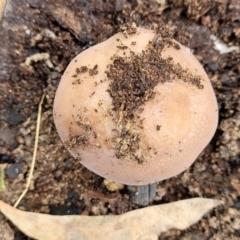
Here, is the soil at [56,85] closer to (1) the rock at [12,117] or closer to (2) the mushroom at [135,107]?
(1) the rock at [12,117]

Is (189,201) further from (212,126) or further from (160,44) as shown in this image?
(160,44)

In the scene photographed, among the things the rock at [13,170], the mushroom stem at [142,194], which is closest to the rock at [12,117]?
the rock at [13,170]

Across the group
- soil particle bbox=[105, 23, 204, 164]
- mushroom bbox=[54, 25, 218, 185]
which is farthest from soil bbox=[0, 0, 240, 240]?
soil particle bbox=[105, 23, 204, 164]

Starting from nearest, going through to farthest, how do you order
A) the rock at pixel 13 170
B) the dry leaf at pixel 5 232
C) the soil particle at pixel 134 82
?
1. the soil particle at pixel 134 82
2. the dry leaf at pixel 5 232
3. the rock at pixel 13 170

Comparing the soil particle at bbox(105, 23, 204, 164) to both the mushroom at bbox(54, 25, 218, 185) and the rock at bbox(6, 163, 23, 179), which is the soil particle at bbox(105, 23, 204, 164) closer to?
the mushroom at bbox(54, 25, 218, 185)

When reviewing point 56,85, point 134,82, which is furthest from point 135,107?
point 56,85

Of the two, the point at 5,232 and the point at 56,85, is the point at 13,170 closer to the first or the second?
the point at 5,232
